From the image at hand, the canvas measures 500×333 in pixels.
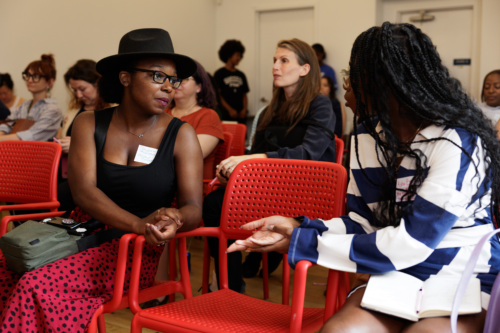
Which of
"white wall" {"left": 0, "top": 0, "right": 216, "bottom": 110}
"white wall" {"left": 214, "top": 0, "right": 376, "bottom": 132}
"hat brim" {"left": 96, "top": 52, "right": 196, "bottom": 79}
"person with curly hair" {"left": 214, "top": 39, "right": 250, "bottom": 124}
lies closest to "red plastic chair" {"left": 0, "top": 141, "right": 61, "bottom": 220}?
"hat brim" {"left": 96, "top": 52, "right": 196, "bottom": 79}

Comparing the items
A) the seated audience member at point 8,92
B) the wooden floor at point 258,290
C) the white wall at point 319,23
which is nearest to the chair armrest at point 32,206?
the wooden floor at point 258,290

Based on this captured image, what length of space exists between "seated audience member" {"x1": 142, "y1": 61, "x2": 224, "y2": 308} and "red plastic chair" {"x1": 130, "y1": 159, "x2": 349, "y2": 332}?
1269mm

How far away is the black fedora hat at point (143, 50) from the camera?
2.10 m

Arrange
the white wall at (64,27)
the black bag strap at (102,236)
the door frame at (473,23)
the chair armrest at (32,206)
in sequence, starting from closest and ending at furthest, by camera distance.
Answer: the black bag strap at (102,236) < the chair armrest at (32,206) < the white wall at (64,27) < the door frame at (473,23)

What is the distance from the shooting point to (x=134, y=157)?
7.08 feet

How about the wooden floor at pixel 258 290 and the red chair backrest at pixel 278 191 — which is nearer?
the red chair backrest at pixel 278 191

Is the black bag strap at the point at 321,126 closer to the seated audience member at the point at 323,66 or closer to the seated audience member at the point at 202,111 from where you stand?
the seated audience member at the point at 202,111

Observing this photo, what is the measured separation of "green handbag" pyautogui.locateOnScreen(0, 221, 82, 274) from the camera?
1833 mm

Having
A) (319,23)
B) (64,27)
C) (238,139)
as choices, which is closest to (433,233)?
(238,139)

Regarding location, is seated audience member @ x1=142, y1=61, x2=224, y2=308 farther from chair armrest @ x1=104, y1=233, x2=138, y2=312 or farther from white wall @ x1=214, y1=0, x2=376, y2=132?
white wall @ x1=214, y1=0, x2=376, y2=132

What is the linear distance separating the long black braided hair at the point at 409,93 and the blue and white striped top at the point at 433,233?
1.1 inches

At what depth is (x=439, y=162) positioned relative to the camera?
4.54 ft

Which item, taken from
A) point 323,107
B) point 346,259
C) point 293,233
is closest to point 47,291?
point 293,233

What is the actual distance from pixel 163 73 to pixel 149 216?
55cm
